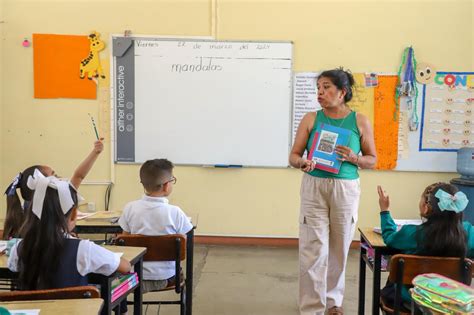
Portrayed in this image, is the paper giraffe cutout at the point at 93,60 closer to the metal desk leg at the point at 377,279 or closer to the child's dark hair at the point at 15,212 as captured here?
the child's dark hair at the point at 15,212

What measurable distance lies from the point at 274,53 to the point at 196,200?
174 centimetres

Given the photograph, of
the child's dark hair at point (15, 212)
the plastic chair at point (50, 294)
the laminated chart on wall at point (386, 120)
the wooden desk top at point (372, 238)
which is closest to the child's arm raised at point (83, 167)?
the child's dark hair at point (15, 212)

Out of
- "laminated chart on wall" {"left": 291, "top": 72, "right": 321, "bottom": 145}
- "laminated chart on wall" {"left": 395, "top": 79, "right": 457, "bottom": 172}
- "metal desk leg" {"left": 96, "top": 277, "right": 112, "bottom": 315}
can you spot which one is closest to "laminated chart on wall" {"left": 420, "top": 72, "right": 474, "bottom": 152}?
"laminated chart on wall" {"left": 395, "top": 79, "right": 457, "bottom": 172}

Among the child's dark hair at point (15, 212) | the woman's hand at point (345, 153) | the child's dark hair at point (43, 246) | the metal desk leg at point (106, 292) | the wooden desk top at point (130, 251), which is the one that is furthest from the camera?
the woman's hand at point (345, 153)

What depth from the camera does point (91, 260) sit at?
1.69m

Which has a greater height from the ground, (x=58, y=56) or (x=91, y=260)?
(x=58, y=56)

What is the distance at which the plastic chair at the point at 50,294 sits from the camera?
1416 mm

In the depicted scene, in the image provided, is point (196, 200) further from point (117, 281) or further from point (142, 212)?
point (117, 281)

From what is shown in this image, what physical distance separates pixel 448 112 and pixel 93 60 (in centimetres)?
369

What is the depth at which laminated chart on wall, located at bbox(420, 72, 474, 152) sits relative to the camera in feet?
15.2

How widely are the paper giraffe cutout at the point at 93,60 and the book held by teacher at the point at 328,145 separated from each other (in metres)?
2.90

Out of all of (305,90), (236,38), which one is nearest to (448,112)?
(305,90)

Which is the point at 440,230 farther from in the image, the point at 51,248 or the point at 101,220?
the point at 101,220

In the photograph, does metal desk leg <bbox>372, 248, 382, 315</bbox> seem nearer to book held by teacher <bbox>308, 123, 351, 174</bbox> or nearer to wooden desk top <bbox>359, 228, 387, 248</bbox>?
wooden desk top <bbox>359, 228, 387, 248</bbox>
